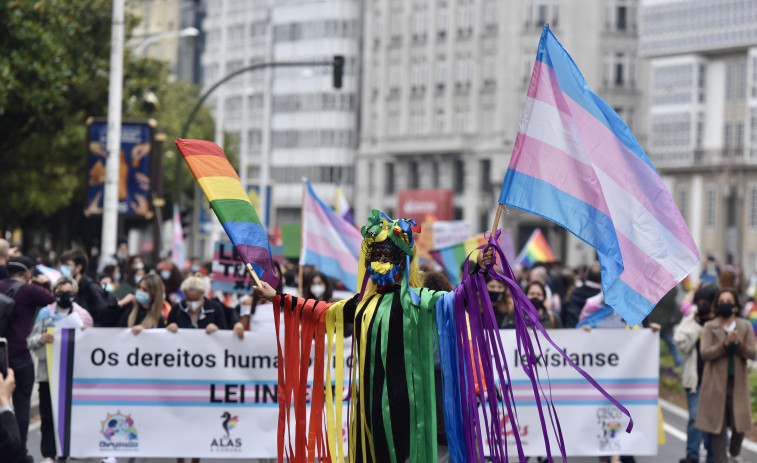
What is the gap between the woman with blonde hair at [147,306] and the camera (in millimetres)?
11203

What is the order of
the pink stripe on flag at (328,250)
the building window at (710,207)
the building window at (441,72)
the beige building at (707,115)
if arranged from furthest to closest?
1. the building window at (441,72)
2. the building window at (710,207)
3. the beige building at (707,115)
4. the pink stripe on flag at (328,250)

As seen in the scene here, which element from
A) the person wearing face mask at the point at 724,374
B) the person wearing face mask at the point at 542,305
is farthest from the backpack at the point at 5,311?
the person wearing face mask at the point at 724,374

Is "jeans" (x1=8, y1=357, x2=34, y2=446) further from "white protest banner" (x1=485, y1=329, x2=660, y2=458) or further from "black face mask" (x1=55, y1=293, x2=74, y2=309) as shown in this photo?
"white protest banner" (x1=485, y1=329, x2=660, y2=458)

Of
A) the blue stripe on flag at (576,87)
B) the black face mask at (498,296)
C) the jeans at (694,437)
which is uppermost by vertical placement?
the blue stripe on flag at (576,87)

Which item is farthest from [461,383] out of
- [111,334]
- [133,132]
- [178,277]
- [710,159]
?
[710,159]

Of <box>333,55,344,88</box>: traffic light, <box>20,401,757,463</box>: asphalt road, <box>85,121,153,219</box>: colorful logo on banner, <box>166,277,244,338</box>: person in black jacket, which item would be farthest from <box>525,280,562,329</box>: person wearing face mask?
<box>333,55,344,88</box>: traffic light

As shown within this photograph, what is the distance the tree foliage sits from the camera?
25.3m

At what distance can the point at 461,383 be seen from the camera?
673 centimetres

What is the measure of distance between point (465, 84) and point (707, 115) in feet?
48.1

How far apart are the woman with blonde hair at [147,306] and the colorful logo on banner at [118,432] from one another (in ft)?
2.39

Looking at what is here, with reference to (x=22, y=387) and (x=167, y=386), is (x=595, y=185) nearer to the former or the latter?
(x=167, y=386)

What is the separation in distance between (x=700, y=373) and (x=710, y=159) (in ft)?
208

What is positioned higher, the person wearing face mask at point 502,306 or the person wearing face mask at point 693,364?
the person wearing face mask at point 502,306

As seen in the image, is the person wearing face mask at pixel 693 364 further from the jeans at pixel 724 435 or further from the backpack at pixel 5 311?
the backpack at pixel 5 311
